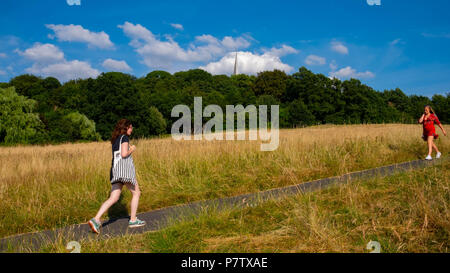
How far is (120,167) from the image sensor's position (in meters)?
4.84

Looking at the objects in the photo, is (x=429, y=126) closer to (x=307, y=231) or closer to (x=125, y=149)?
(x=307, y=231)

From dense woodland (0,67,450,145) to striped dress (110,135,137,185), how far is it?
20798 millimetres

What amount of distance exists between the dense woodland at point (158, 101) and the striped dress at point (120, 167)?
2080cm

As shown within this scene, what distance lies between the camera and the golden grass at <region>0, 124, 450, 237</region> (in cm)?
571

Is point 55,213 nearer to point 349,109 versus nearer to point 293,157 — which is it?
point 293,157

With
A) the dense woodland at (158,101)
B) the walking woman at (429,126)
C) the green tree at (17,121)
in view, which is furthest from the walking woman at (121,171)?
the green tree at (17,121)

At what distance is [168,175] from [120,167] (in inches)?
126

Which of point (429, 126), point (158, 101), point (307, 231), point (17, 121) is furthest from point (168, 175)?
point (158, 101)

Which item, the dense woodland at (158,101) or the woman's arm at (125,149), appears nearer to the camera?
the woman's arm at (125,149)

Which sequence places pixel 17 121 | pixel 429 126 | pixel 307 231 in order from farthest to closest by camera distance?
1. pixel 17 121
2. pixel 429 126
3. pixel 307 231

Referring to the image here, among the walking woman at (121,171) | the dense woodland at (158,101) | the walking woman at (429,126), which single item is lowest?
the walking woman at (121,171)

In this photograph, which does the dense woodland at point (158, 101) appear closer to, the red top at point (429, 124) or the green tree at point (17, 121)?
the green tree at point (17, 121)

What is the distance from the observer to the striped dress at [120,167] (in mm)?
4820

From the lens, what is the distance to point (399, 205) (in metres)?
4.57
